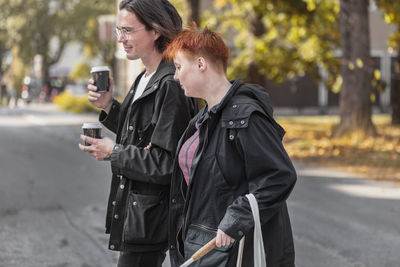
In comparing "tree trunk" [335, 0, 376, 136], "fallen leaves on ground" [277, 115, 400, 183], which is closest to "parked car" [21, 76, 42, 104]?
"fallen leaves on ground" [277, 115, 400, 183]

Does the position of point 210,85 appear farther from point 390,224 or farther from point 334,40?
point 334,40

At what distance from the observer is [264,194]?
8.76ft

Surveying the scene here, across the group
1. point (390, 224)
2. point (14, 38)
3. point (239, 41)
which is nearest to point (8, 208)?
point (390, 224)

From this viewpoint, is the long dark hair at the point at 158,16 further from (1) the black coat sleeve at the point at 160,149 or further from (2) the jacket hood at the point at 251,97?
(2) the jacket hood at the point at 251,97

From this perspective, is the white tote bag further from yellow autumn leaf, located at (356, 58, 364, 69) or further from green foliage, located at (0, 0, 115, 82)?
green foliage, located at (0, 0, 115, 82)

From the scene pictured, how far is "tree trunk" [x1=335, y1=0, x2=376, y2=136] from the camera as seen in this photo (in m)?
15.0

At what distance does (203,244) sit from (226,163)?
1.11ft

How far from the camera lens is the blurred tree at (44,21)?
154 feet

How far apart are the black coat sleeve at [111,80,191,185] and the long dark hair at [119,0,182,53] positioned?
0.77 ft

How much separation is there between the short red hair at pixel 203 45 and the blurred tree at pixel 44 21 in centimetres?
4476

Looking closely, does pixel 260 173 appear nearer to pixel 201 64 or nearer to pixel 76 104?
pixel 201 64

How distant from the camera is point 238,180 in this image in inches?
107

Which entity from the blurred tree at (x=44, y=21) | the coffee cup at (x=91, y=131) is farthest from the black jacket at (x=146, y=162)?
the blurred tree at (x=44, y=21)

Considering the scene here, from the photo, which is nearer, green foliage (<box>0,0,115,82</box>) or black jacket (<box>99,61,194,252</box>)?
black jacket (<box>99,61,194,252</box>)
